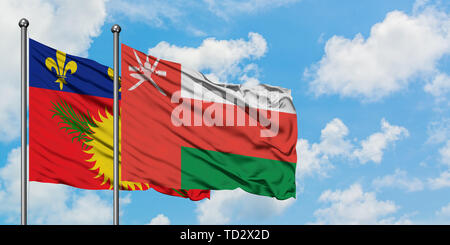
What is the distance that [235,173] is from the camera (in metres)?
15.8

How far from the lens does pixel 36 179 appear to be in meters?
14.5

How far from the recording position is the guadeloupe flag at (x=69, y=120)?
14758mm

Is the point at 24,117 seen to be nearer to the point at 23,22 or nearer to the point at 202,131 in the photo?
the point at 23,22

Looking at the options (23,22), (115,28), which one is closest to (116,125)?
(115,28)

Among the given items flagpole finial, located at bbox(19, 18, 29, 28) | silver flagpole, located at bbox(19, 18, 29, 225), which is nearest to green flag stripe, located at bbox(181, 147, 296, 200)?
silver flagpole, located at bbox(19, 18, 29, 225)

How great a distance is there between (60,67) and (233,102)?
4190mm

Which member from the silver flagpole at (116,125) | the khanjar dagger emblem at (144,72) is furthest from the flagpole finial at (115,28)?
the khanjar dagger emblem at (144,72)

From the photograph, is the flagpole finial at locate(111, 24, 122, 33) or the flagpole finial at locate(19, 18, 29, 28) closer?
the flagpole finial at locate(111, 24, 122, 33)

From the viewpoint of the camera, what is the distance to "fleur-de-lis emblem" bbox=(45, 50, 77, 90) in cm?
1491

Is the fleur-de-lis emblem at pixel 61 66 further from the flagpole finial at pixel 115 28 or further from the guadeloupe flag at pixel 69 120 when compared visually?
the flagpole finial at pixel 115 28

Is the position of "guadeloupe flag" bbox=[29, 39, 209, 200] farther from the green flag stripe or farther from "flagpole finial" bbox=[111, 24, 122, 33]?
"flagpole finial" bbox=[111, 24, 122, 33]

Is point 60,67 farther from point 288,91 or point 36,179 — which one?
point 288,91

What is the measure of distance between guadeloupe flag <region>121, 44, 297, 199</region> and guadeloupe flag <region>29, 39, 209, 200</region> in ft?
3.14

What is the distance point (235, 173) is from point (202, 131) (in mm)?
1298
